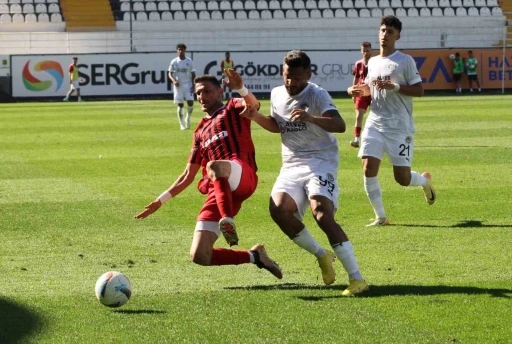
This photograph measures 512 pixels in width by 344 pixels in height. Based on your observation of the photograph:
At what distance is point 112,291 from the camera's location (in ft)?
23.7

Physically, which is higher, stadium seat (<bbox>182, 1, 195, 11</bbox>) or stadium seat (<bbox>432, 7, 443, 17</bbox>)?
stadium seat (<bbox>182, 1, 195, 11</bbox>)

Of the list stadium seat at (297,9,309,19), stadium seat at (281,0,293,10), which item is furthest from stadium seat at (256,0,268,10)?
stadium seat at (297,9,309,19)

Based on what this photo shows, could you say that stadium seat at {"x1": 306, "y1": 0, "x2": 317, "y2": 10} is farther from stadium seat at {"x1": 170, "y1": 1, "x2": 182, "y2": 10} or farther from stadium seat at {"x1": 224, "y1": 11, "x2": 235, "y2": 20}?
stadium seat at {"x1": 170, "y1": 1, "x2": 182, "y2": 10}

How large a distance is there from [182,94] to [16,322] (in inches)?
781

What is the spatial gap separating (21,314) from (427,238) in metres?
4.64

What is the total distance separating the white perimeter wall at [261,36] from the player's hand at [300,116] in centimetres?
3623

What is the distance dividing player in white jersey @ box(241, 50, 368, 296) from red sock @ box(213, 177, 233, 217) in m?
0.35

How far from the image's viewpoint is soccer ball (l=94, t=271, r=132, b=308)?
724 cm

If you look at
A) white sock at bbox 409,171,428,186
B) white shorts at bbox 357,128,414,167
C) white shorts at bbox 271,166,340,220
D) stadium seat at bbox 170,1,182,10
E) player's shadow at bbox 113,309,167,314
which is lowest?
player's shadow at bbox 113,309,167,314

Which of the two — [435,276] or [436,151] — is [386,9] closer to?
[436,151]

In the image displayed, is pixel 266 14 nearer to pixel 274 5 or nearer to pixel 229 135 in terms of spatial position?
pixel 274 5

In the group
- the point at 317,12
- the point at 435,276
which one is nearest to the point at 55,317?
the point at 435,276

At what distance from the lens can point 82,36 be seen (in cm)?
4284

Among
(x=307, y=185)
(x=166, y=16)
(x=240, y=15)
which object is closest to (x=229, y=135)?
(x=307, y=185)
